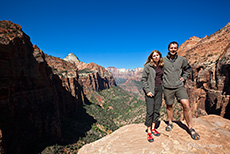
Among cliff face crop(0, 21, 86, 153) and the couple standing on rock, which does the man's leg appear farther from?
cliff face crop(0, 21, 86, 153)

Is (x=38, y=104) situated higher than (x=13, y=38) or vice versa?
(x=13, y=38)

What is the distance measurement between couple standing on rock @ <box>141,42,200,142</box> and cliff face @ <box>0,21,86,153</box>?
2422 cm

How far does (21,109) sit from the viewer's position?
2520 cm

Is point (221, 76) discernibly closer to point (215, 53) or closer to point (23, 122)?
point (215, 53)

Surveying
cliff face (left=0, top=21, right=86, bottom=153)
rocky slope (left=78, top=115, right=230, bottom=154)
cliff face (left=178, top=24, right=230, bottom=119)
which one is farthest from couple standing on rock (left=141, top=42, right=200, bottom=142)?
cliff face (left=0, top=21, right=86, bottom=153)

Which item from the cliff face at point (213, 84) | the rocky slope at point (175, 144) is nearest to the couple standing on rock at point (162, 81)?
the rocky slope at point (175, 144)

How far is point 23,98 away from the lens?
26.1 m

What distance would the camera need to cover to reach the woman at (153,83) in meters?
5.08

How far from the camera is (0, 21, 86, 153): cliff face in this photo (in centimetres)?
Result: 1958

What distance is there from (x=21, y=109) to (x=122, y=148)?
29.5 meters

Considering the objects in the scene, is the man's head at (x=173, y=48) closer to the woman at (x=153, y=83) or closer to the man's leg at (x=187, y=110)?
the woman at (x=153, y=83)

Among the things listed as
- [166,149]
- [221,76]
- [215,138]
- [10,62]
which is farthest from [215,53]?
[10,62]

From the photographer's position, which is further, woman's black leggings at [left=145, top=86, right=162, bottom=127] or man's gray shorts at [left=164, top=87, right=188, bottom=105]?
man's gray shorts at [left=164, top=87, right=188, bottom=105]

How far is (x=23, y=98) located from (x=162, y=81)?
3154cm
